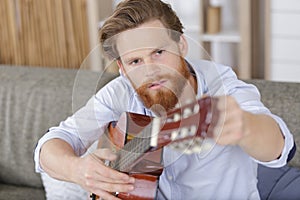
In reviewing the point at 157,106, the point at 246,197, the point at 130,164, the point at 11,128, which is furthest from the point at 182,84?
the point at 11,128

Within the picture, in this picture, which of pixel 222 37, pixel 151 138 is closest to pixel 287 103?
pixel 151 138

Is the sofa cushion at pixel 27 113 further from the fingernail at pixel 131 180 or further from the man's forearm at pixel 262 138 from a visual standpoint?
the man's forearm at pixel 262 138

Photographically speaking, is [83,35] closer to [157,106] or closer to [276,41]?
[276,41]

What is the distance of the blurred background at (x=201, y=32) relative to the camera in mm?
2416

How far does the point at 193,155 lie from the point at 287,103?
45 centimetres

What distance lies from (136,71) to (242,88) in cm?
20

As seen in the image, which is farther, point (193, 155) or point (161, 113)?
point (193, 155)

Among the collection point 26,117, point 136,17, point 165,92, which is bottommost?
point 26,117

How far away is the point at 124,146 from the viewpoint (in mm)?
1029

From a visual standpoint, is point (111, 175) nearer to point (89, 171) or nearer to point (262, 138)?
point (89, 171)

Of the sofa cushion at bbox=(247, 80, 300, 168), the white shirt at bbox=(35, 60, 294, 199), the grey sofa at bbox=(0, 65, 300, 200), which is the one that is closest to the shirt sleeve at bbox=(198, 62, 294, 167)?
the white shirt at bbox=(35, 60, 294, 199)

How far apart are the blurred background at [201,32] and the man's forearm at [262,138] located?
1.48 meters

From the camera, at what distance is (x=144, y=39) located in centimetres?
97

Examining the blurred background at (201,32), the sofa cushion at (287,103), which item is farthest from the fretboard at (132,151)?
the blurred background at (201,32)
